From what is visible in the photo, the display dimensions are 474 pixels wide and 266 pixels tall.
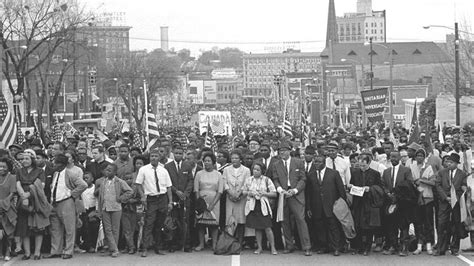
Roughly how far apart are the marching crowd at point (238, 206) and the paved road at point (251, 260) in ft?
0.75

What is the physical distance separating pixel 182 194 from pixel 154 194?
0.52m

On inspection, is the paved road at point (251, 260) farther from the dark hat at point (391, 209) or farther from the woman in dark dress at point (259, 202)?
the dark hat at point (391, 209)

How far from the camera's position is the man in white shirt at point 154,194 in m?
16.6

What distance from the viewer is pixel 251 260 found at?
16.0 meters

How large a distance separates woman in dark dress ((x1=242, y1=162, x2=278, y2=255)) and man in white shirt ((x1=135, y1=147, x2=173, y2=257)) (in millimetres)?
1239

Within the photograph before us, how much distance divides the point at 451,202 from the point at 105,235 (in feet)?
17.7

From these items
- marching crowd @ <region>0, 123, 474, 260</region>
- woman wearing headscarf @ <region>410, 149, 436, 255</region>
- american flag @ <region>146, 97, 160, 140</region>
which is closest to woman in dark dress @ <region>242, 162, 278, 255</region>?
marching crowd @ <region>0, 123, 474, 260</region>

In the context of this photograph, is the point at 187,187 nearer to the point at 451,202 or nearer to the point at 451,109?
the point at 451,202

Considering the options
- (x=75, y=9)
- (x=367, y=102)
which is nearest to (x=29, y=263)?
(x=367, y=102)

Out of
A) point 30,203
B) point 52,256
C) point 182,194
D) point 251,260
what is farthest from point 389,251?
point 30,203

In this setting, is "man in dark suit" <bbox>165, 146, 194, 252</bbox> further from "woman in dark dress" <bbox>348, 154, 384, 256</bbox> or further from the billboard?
the billboard

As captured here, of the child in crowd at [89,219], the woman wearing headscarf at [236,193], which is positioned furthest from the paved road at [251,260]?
the woman wearing headscarf at [236,193]

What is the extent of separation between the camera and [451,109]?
59969mm

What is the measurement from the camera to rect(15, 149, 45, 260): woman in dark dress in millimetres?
16125
